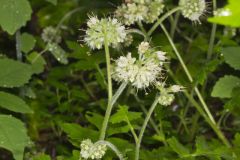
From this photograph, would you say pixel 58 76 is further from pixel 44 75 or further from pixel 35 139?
pixel 44 75

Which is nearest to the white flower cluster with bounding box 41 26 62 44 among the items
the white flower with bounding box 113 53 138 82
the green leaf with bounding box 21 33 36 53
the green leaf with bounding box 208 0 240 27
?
the green leaf with bounding box 21 33 36 53

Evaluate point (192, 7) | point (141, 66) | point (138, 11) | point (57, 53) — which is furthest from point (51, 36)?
point (141, 66)

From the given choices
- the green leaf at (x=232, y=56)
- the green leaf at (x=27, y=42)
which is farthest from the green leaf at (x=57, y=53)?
the green leaf at (x=232, y=56)

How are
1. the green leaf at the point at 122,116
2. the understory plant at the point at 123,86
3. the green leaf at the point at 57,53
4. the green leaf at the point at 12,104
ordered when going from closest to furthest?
1. the understory plant at the point at 123,86
2. the green leaf at the point at 122,116
3. the green leaf at the point at 12,104
4. the green leaf at the point at 57,53

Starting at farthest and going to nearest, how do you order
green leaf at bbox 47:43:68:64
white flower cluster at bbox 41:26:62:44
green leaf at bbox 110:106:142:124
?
white flower cluster at bbox 41:26:62:44, green leaf at bbox 47:43:68:64, green leaf at bbox 110:106:142:124

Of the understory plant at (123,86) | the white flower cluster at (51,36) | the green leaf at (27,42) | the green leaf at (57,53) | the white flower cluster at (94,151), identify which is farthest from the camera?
the white flower cluster at (51,36)

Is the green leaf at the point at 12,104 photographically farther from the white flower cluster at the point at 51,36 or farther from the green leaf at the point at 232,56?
the white flower cluster at the point at 51,36

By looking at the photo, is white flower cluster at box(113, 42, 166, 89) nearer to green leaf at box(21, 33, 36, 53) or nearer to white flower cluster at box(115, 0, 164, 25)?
white flower cluster at box(115, 0, 164, 25)

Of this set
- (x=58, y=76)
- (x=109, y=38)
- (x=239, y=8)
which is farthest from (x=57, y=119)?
(x=239, y=8)
